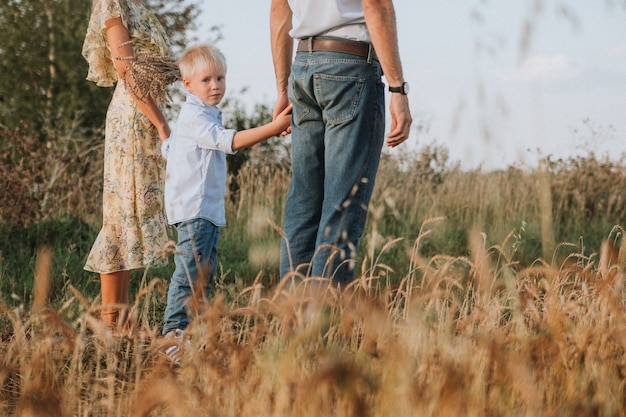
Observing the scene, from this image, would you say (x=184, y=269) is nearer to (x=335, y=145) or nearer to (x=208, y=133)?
(x=208, y=133)

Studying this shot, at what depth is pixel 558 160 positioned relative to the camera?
33.3ft

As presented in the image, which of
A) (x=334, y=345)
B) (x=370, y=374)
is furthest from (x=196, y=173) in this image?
(x=370, y=374)

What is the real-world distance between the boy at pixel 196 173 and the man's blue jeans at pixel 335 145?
485mm

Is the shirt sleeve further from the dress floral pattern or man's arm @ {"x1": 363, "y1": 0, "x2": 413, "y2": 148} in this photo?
man's arm @ {"x1": 363, "y1": 0, "x2": 413, "y2": 148}

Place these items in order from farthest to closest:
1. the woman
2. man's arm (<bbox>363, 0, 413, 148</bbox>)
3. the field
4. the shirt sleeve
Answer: the woman
the shirt sleeve
man's arm (<bbox>363, 0, 413, 148</bbox>)
the field

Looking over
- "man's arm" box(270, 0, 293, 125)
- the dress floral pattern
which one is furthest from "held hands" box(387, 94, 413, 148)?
the dress floral pattern

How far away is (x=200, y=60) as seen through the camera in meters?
3.88

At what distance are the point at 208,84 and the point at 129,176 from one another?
887 millimetres

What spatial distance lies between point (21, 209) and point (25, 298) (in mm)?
2438

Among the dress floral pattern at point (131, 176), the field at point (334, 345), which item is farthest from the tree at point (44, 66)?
the dress floral pattern at point (131, 176)

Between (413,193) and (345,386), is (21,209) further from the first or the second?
(345,386)

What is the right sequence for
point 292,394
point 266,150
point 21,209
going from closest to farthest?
point 292,394 < point 21,209 < point 266,150

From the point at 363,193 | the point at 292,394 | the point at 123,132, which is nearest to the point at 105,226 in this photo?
the point at 123,132

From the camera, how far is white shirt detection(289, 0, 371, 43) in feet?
10.4
